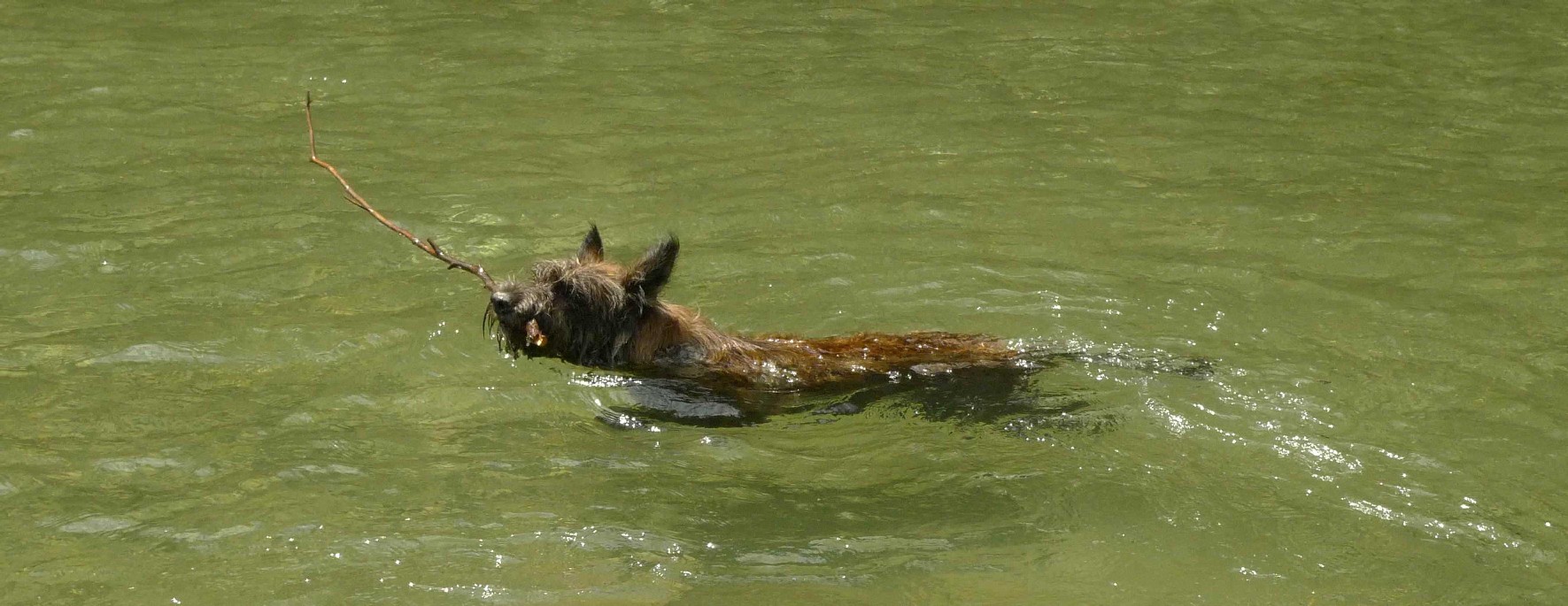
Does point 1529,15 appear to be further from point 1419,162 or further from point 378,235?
point 378,235

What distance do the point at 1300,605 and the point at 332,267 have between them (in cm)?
672

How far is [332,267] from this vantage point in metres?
10.2

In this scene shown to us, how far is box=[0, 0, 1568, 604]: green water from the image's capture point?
6.86 m

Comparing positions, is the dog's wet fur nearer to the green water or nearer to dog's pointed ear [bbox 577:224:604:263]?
dog's pointed ear [bbox 577:224:604:263]

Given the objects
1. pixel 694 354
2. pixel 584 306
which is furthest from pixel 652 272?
pixel 694 354

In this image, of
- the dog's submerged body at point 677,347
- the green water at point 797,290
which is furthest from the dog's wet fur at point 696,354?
the green water at point 797,290

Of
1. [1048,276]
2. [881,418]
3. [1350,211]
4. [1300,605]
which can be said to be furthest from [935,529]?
[1350,211]

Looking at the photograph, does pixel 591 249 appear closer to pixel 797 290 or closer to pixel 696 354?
pixel 696 354

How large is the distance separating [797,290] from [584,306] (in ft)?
7.76

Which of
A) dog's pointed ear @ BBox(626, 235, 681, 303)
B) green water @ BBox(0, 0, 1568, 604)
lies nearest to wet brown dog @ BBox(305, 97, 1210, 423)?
dog's pointed ear @ BBox(626, 235, 681, 303)

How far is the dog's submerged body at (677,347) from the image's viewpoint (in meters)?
7.92

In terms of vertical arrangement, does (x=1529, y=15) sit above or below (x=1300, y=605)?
above

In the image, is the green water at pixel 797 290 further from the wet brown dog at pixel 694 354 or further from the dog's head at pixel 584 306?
the dog's head at pixel 584 306

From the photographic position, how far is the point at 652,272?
7.98 metres
